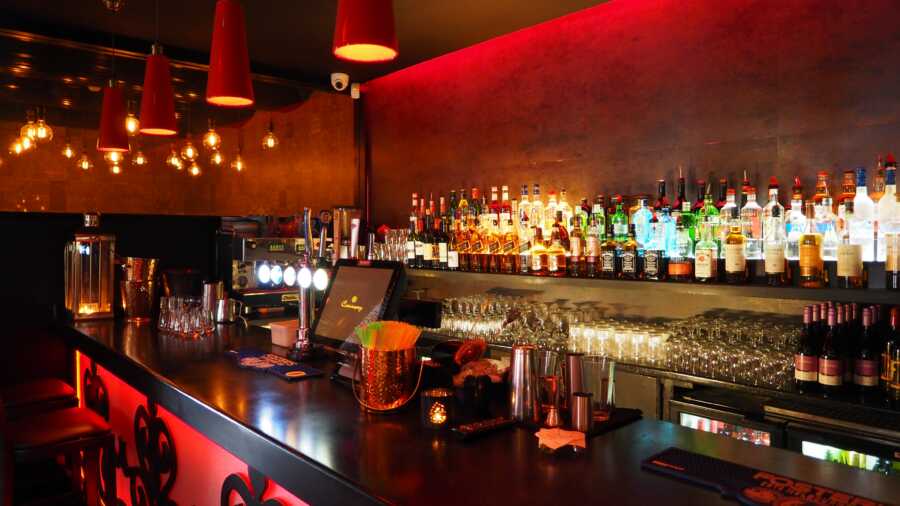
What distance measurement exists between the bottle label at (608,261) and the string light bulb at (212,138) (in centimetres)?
311

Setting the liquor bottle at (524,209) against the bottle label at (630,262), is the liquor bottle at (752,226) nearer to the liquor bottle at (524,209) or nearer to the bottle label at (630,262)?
the bottle label at (630,262)

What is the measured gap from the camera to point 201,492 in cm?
210

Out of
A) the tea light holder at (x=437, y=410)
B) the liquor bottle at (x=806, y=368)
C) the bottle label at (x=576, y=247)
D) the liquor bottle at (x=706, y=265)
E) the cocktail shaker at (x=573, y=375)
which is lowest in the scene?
the liquor bottle at (x=806, y=368)

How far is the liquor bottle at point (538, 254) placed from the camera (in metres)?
3.50

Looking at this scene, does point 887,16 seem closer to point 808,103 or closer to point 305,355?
point 808,103

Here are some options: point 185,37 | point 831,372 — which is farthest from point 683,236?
point 185,37

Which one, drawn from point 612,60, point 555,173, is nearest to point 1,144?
point 555,173

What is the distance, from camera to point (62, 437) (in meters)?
2.43

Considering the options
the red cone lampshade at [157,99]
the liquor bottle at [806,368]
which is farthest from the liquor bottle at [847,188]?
the red cone lampshade at [157,99]

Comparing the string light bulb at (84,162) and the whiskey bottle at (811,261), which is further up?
the string light bulb at (84,162)

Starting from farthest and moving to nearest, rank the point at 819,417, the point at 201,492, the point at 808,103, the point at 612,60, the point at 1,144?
the point at 1,144, the point at 612,60, the point at 808,103, the point at 819,417, the point at 201,492

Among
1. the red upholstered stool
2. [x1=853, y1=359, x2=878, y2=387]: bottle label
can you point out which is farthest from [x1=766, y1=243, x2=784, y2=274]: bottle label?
the red upholstered stool

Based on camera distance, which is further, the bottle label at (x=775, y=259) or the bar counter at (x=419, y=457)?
the bottle label at (x=775, y=259)

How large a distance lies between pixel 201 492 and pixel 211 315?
1186 millimetres
